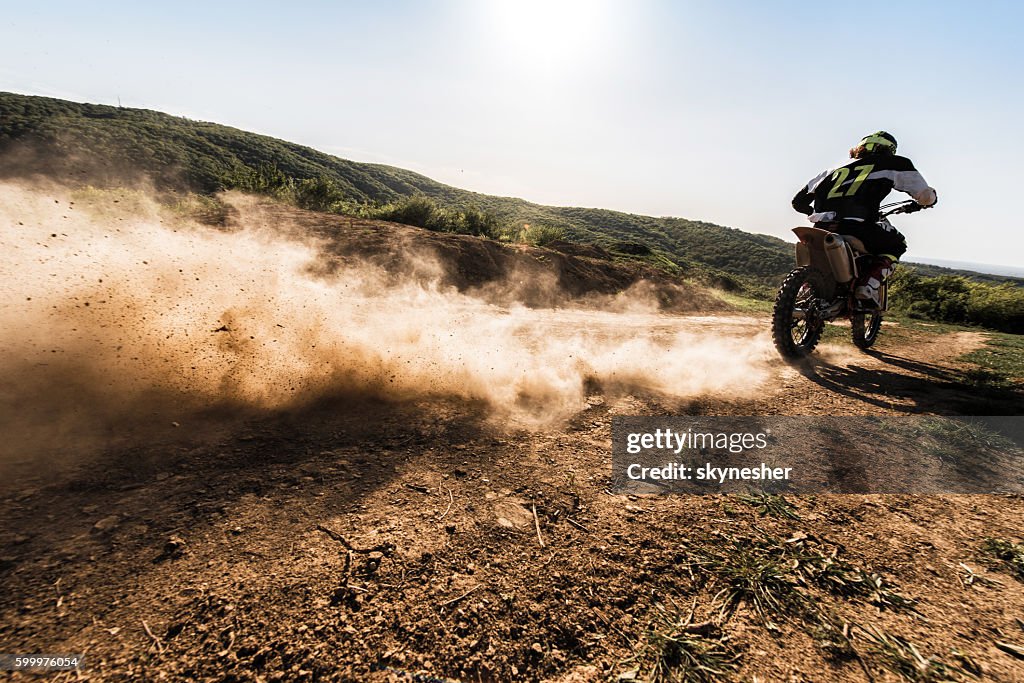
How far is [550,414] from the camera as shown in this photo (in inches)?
168

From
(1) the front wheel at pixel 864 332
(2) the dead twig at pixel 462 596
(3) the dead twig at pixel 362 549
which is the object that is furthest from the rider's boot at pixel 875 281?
(3) the dead twig at pixel 362 549

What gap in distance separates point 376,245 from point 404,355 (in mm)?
8597

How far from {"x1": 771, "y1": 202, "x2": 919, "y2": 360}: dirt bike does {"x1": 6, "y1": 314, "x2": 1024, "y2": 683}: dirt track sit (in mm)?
4024

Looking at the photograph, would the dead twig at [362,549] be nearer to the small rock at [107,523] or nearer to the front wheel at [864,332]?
the small rock at [107,523]

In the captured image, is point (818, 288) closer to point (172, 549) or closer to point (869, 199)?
point (869, 199)

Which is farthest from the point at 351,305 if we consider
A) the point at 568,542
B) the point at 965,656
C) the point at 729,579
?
the point at 965,656

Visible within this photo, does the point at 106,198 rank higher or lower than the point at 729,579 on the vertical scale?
Result: higher

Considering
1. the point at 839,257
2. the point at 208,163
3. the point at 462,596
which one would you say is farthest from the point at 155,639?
the point at 208,163

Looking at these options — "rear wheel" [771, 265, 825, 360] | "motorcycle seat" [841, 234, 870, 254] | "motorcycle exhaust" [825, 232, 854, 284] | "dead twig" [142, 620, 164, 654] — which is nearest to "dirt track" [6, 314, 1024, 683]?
"dead twig" [142, 620, 164, 654]

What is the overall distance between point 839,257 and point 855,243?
0.50 m

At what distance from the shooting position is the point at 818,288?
6.41 m

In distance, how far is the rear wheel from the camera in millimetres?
6438

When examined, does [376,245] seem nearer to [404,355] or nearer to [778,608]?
[404,355]

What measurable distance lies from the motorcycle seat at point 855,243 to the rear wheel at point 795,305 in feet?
1.87
